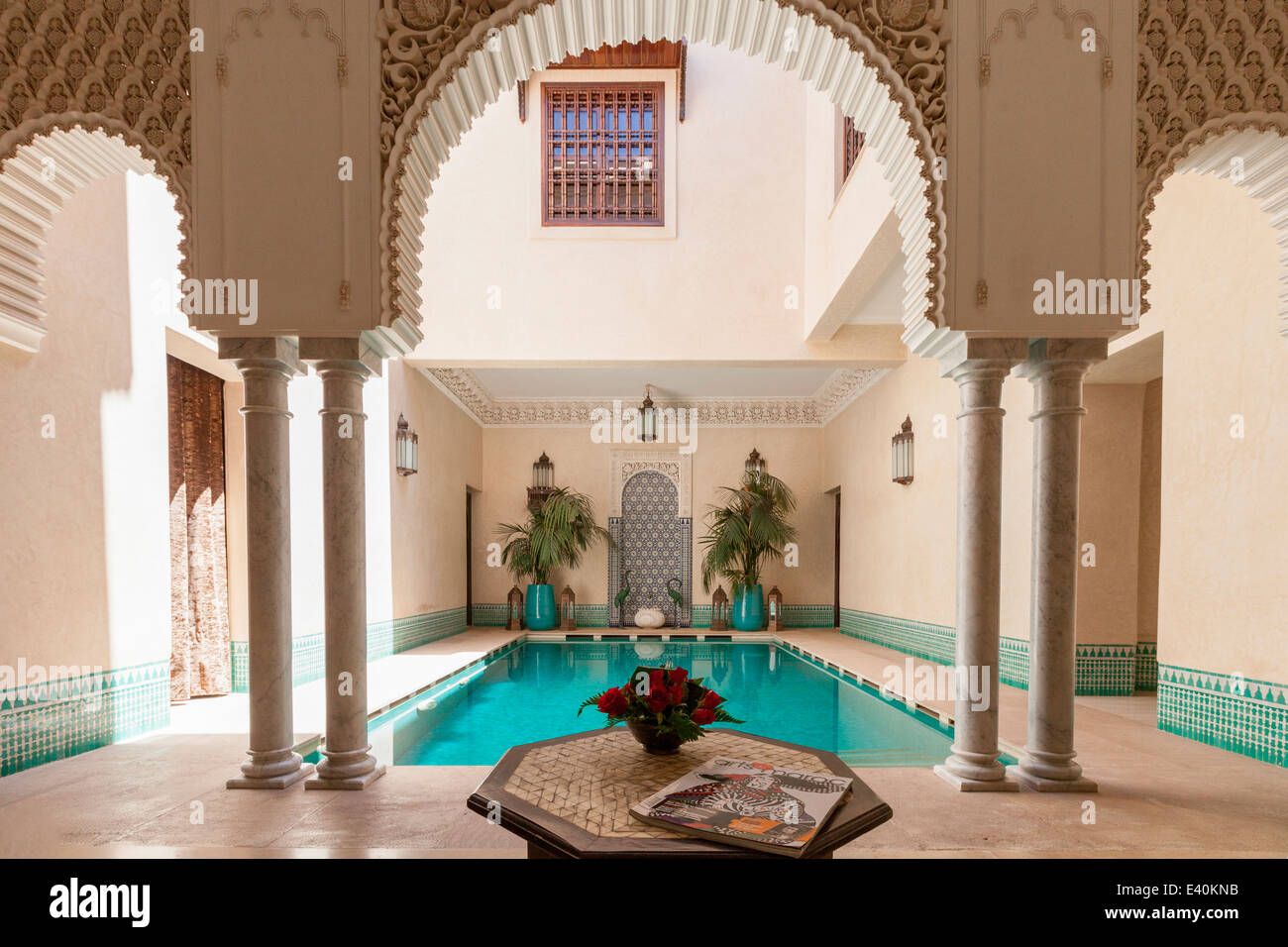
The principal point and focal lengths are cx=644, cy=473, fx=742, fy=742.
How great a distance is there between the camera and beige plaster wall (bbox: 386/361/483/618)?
8.23 metres

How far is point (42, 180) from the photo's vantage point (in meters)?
3.71

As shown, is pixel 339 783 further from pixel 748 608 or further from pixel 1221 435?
pixel 748 608

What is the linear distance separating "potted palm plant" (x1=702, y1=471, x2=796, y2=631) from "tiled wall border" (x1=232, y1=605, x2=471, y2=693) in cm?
414

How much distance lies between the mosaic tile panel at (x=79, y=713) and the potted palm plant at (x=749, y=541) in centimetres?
792

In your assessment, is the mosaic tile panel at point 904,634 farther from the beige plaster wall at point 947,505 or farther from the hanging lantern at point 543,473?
the hanging lantern at point 543,473

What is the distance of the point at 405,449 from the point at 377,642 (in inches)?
83.1

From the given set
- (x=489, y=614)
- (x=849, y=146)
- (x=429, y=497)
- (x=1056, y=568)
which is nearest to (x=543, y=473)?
(x=489, y=614)

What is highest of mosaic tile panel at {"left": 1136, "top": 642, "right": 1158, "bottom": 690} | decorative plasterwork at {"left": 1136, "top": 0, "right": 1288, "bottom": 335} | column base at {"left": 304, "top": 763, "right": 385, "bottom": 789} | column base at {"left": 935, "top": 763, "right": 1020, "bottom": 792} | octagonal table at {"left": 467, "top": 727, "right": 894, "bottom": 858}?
decorative plasterwork at {"left": 1136, "top": 0, "right": 1288, "bottom": 335}

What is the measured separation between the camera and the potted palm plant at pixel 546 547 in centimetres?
1146

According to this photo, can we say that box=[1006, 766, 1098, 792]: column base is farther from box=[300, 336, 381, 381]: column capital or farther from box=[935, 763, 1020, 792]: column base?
box=[300, 336, 381, 381]: column capital

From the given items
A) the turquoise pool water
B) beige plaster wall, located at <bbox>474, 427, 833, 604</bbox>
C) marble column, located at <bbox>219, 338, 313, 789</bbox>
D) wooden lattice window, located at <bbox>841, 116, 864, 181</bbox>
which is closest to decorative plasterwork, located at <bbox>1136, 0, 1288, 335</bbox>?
the turquoise pool water

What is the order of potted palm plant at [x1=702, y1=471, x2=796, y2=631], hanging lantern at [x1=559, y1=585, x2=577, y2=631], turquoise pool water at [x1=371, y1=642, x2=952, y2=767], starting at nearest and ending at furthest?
turquoise pool water at [x1=371, y1=642, x2=952, y2=767] → potted palm plant at [x1=702, y1=471, x2=796, y2=631] → hanging lantern at [x1=559, y1=585, x2=577, y2=631]

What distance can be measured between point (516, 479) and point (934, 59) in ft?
32.4
